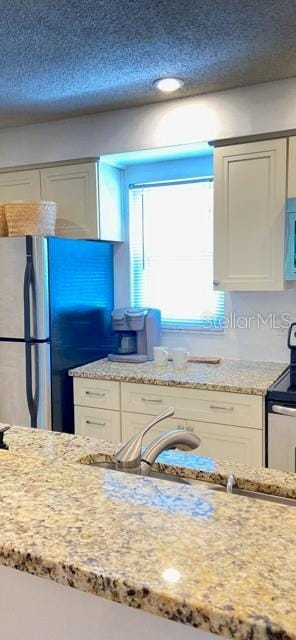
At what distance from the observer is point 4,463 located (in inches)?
45.8

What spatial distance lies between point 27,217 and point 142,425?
142cm

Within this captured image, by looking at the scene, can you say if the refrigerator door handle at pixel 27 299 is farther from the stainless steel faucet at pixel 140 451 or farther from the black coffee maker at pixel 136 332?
the stainless steel faucet at pixel 140 451

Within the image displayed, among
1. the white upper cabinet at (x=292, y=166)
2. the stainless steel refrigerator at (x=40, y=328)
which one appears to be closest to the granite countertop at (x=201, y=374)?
the stainless steel refrigerator at (x=40, y=328)

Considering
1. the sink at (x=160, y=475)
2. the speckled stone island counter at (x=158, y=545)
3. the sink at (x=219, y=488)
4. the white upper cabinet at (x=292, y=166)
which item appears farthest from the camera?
the white upper cabinet at (x=292, y=166)

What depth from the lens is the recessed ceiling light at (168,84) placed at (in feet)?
8.45

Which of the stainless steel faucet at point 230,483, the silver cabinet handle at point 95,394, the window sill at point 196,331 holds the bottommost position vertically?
the silver cabinet handle at point 95,394

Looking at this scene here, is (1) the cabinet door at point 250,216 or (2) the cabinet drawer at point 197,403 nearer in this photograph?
(2) the cabinet drawer at point 197,403

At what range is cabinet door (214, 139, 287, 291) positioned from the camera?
265 cm

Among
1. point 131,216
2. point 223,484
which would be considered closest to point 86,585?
point 223,484

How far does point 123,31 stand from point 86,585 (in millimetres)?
2075

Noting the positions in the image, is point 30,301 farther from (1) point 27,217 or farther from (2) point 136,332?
(2) point 136,332

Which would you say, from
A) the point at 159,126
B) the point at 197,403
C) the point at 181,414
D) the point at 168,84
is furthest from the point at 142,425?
the point at 168,84

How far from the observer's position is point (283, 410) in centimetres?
235

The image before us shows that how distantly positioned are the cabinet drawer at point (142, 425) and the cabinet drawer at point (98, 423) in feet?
0.15
